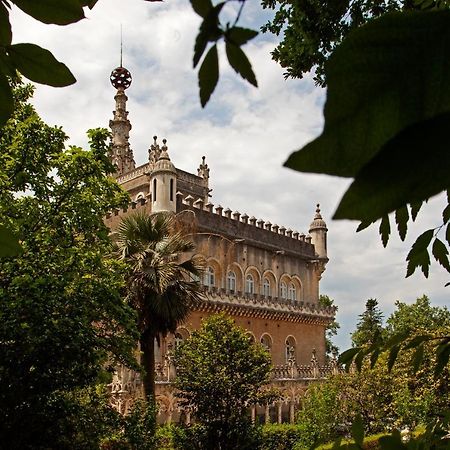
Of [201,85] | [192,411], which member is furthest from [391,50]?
[192,411]

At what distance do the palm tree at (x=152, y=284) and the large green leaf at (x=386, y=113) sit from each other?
11790 millimetres

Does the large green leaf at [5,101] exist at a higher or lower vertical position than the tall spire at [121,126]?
lower

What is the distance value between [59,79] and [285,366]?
80.2 ft

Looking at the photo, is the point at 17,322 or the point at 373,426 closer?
the point at 17,322

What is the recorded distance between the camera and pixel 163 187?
1995 centimetres

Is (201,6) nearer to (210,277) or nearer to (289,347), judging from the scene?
(210,277)

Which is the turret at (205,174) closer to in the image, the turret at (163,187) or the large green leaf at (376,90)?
the turret at (163,187)

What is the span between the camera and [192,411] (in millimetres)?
14094

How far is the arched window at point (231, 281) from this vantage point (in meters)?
24.1

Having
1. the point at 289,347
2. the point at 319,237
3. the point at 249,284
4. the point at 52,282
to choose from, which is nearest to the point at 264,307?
the point at 249,284

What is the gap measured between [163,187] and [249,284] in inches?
286

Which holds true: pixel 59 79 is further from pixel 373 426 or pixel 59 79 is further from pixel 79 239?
pixel 373 426

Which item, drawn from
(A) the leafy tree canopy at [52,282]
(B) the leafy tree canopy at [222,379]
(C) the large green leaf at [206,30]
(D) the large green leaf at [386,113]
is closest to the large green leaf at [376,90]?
(D) the large green leaf at [386,113]

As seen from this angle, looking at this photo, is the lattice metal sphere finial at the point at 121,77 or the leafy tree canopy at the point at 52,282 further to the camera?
the lattice metal sphere finial at the point at 121,77
